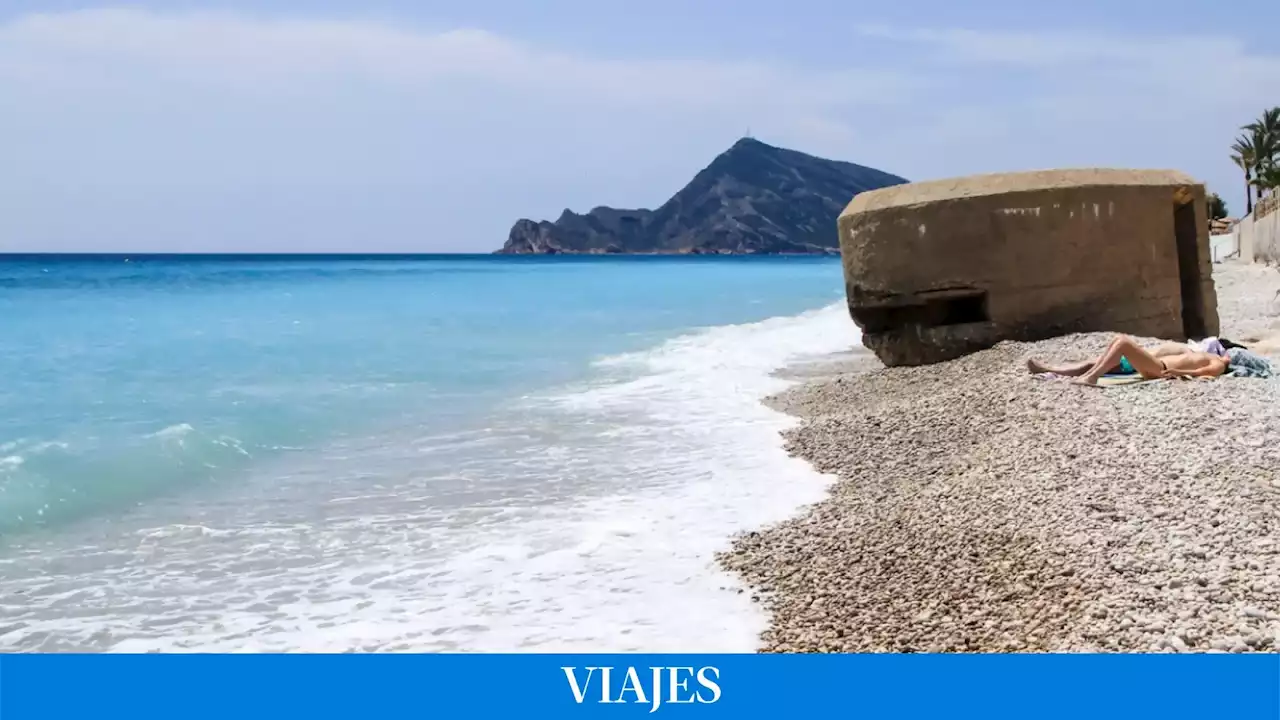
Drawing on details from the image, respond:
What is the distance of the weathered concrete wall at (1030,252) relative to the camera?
389 inches

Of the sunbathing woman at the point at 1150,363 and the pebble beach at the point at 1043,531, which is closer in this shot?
the pebble beach at the point at 1043,531

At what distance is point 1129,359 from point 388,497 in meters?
5.61

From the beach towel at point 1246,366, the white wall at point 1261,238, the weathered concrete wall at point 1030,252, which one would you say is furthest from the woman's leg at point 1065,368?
the white wall at point 1261,238

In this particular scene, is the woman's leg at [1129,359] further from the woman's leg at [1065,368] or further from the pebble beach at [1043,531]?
the pebble beach at [1043,531]

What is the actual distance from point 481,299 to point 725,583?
3197cm

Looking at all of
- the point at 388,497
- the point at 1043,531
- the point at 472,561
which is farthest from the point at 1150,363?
the point at 388,497

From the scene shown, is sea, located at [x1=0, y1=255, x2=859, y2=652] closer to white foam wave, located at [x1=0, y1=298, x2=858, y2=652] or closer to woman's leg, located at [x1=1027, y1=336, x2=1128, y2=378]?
white foam wave, located at [x1=0, y1=298, x2=858, y2=652]

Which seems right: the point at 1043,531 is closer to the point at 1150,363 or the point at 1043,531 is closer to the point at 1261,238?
the point at 1150,363

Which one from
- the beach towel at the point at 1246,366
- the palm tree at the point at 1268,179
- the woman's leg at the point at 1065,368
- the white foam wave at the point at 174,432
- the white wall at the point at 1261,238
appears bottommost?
the beach towel at the point at 1246,366

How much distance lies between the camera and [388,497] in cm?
734

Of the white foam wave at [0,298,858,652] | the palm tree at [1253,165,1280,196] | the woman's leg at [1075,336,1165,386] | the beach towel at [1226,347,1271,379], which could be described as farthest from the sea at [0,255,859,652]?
the palm tree at [1253,165,1280,196]

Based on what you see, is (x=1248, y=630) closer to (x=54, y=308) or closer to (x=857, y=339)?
(x=857, y=339)

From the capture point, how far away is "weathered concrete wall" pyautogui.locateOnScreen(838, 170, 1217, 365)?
32.4 ft

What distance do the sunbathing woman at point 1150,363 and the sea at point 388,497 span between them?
8.05 feet
